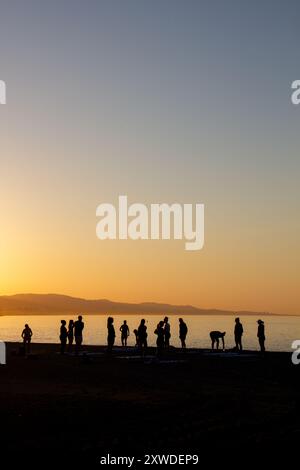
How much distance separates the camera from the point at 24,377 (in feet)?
89.6

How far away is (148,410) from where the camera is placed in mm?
18453

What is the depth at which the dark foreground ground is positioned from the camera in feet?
44.3

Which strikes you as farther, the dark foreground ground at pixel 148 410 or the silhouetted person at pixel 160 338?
the silhouetted person at pixel 160 338

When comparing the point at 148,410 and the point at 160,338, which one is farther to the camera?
the point at 160,338

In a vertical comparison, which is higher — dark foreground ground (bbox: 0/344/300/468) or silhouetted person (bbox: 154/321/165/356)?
silhouetted person (bbox: 154/321/165/356)

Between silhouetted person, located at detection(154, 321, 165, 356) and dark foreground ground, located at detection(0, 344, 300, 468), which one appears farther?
silhouetted person, located at detection(154, 321, 165, 356)

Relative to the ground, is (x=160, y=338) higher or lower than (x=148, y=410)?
higher

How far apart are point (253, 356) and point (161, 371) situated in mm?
7952

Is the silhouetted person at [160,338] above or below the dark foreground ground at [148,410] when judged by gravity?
above

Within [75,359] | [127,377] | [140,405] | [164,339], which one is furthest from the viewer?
[164,339]

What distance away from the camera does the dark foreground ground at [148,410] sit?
531 inches
